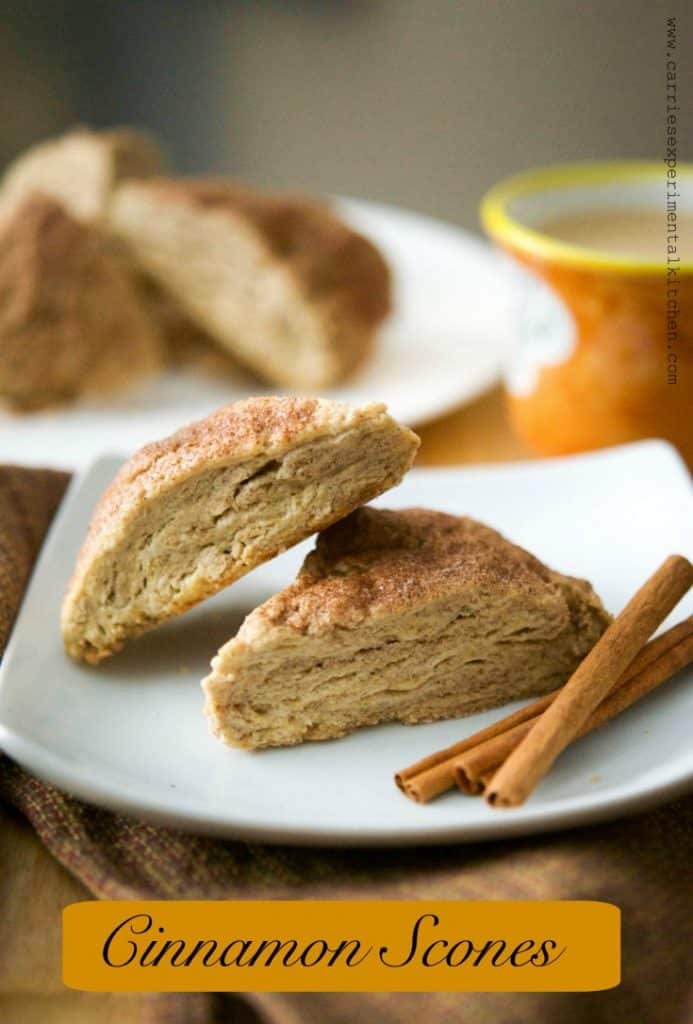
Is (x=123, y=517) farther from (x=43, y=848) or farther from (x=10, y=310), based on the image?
(x=10, y=310)

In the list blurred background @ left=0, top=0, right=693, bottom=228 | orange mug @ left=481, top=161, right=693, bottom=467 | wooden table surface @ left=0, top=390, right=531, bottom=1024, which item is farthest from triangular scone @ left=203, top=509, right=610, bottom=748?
blurred background @ left=0, top=0, right=693, bottom=228

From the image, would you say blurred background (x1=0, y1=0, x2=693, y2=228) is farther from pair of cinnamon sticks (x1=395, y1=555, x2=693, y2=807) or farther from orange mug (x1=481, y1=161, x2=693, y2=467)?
pair of cinnamon sticks (x1=395, y1=555, x2=693, y2=807)

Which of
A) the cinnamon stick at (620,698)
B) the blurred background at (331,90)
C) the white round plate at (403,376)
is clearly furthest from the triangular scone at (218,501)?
the blurred background at (331,90)

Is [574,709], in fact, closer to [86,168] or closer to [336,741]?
[336,741]

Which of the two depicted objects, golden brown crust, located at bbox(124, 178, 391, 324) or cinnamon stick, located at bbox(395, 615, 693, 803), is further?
golden brown crust, located at bbox(124, 178, 391, 324)

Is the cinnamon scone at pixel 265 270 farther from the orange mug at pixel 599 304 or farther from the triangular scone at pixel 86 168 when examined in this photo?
the orange mug at pixel 599 304

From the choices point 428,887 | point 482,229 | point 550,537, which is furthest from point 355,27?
point 428,887

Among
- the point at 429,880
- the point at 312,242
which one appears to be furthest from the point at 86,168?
the point at 429,880

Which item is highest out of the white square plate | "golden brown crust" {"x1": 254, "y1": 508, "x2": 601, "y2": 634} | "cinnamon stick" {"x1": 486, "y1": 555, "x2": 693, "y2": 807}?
"golden brown crust" {"x1": 254, "y1": 508, "x2": 601, "y2": 634}
